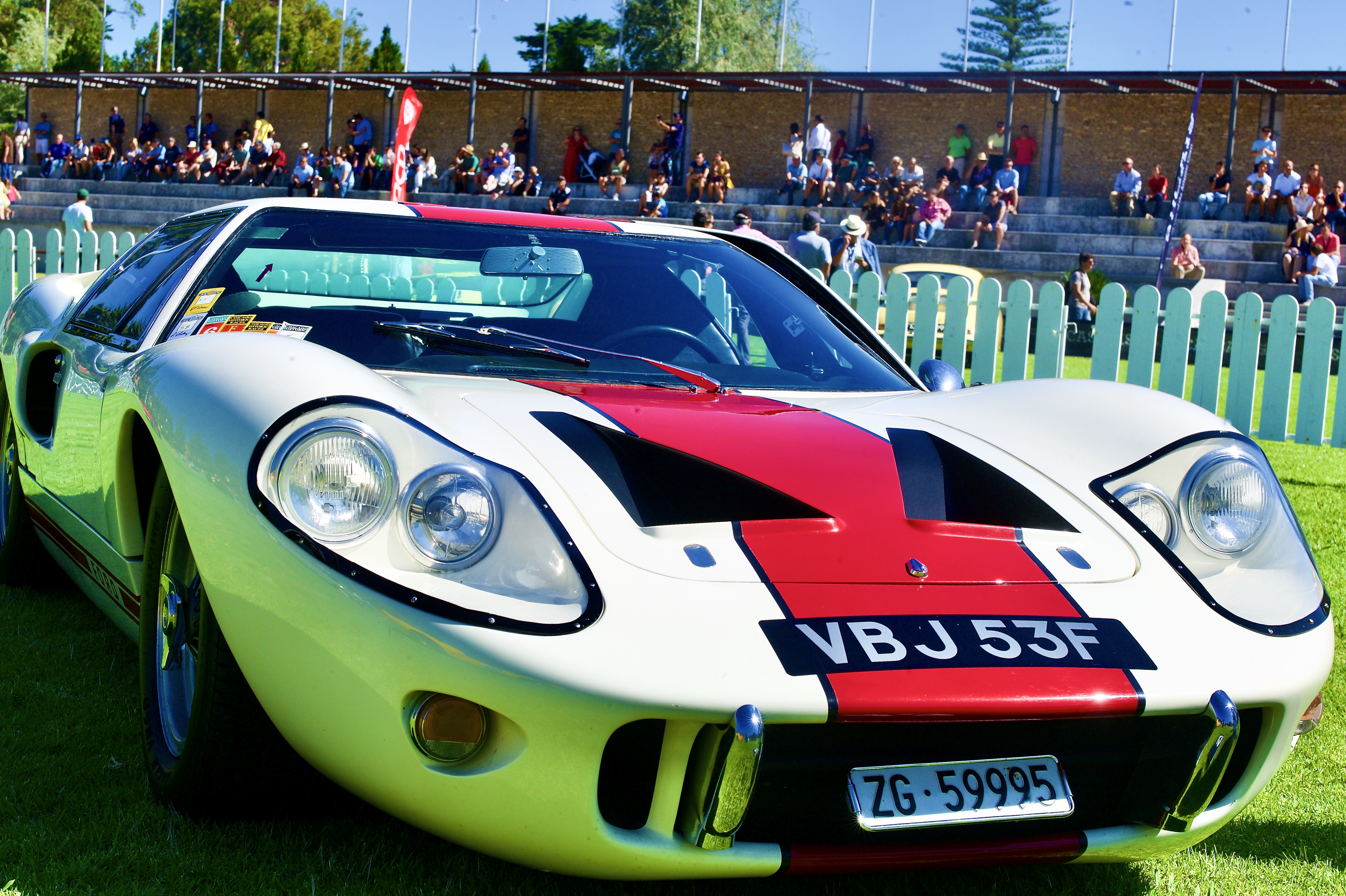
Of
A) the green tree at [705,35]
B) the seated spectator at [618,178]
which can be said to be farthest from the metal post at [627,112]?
the green tree at [705,35]

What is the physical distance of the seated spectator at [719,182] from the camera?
24.0 meters

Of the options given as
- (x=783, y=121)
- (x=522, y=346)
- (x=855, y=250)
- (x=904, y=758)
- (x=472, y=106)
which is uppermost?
(x=783, y=121)

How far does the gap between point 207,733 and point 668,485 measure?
85 centimetres

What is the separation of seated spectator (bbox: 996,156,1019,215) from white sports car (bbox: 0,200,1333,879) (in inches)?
789

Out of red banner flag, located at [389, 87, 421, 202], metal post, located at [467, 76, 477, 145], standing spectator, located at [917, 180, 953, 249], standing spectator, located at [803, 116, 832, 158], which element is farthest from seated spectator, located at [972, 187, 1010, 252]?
metal post, located at [467, 76, 477, 145]

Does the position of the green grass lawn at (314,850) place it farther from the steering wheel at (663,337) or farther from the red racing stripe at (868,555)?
the steering wheel at (663,337)

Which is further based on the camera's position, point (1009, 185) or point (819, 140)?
point (819, 140)

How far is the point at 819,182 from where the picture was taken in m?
23.8

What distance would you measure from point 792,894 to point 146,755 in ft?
3.89

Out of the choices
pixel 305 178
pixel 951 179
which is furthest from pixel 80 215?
pixel 951 179

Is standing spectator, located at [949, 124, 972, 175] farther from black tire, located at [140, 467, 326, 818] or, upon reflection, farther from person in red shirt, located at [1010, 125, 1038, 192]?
black tire, located at [140, 467, 326, 818]

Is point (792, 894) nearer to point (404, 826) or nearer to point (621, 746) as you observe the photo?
point (621, 746)

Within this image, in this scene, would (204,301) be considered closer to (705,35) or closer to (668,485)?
(668,485)

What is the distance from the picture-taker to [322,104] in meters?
35.7
